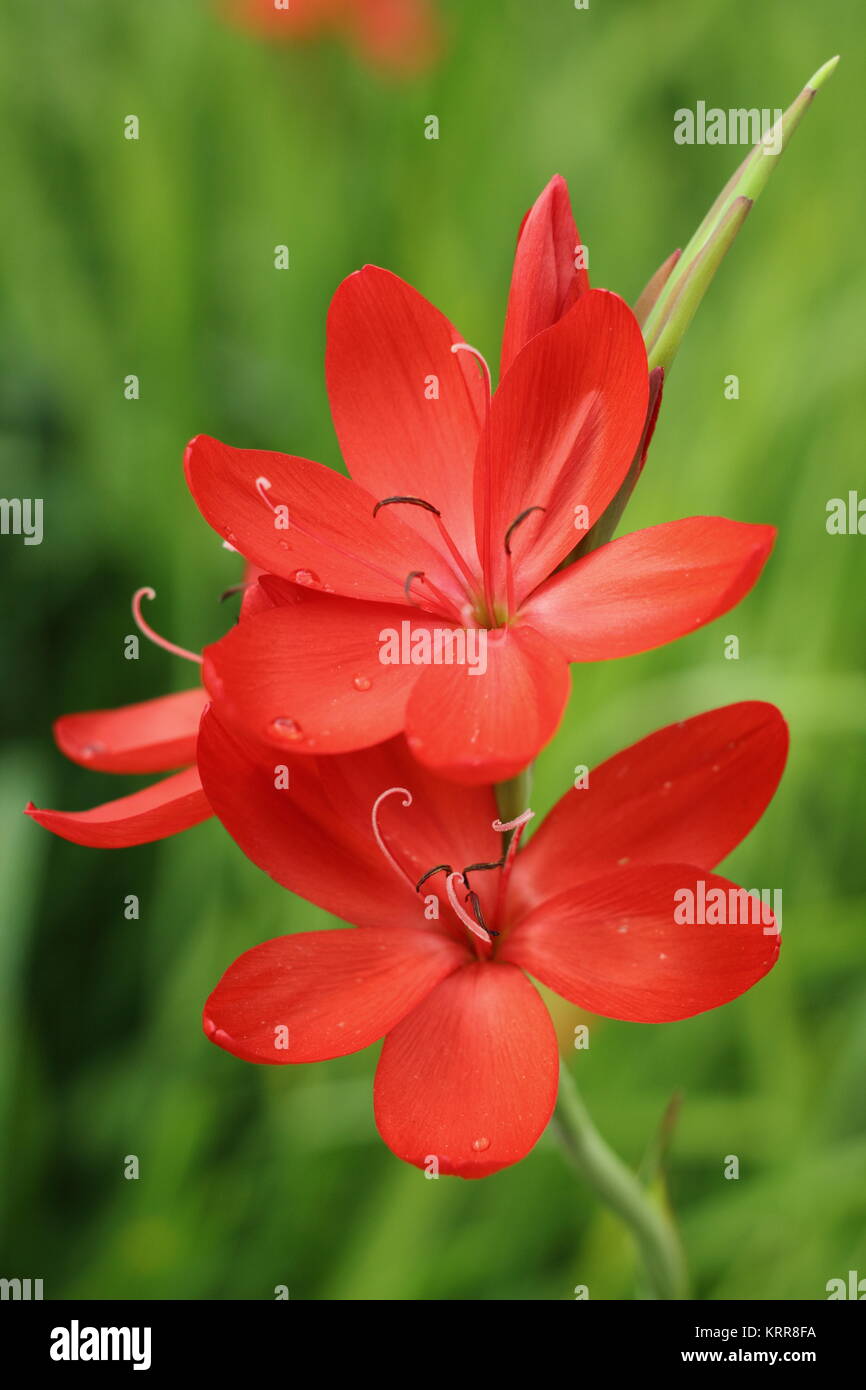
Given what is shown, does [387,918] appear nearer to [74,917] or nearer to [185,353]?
[74,917]

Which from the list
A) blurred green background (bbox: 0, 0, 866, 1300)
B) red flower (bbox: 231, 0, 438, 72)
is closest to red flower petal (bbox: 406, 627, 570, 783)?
blurred green background (bbox: 0, 0, 866, 1300)

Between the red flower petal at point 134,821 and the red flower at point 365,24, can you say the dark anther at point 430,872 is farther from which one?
the red flower at point 365,24

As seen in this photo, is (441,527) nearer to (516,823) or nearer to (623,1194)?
(516,823)

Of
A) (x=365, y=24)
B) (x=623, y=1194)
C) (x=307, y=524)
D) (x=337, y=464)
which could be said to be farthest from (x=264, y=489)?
(x=365, y=24)

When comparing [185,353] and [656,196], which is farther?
[656,196]

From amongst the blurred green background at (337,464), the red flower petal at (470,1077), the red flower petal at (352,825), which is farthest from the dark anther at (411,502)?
the blurred green background at (337,464)
